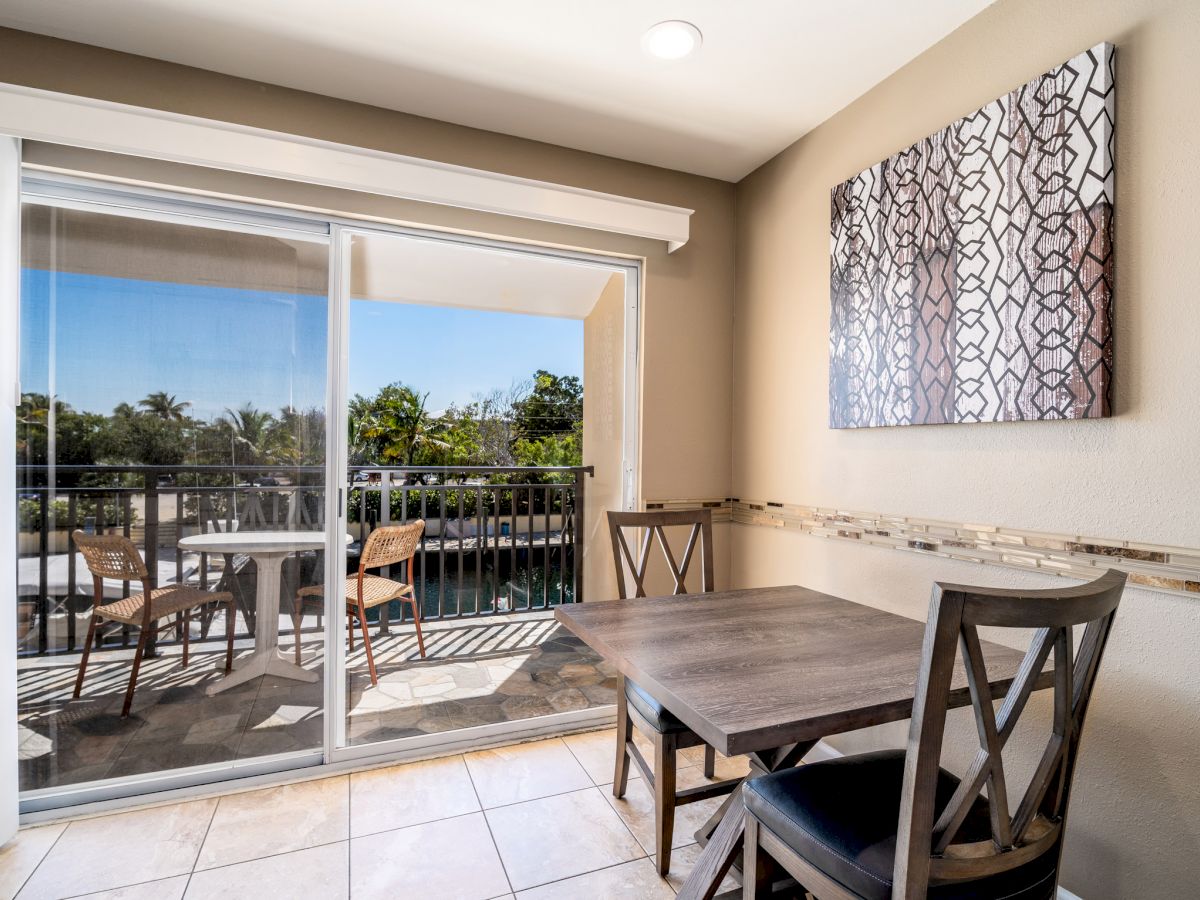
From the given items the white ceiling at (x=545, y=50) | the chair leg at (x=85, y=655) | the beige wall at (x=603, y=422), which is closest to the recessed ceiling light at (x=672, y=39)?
the white ceiling at (x=545, y=50)

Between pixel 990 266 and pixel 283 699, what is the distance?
113 inches

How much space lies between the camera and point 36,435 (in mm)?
2043

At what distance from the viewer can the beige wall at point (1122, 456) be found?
4.76ft

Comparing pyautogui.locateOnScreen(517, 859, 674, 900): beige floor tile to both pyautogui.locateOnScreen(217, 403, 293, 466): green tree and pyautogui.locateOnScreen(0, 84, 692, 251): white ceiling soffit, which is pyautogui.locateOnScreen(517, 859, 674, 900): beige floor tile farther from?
pyautogui.locateOnScreen(0, 84, 692, 251): white ceiling soffit

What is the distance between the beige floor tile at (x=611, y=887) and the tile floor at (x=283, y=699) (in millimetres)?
956

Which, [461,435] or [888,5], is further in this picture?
[461,435]

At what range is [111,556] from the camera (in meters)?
2.16

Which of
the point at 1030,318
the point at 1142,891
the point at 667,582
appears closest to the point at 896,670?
the point at 1142,891

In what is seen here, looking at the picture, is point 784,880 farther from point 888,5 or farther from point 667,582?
point 888,5

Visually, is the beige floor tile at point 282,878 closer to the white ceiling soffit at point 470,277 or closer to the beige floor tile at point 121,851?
the beige floor tile at point 121,851

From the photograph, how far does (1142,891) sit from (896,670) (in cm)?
87

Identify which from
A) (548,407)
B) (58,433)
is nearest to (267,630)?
(58,433)

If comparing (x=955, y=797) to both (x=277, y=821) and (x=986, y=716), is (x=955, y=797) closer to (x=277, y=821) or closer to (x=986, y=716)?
(x=986, y=716)

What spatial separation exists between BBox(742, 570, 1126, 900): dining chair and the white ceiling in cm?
185
